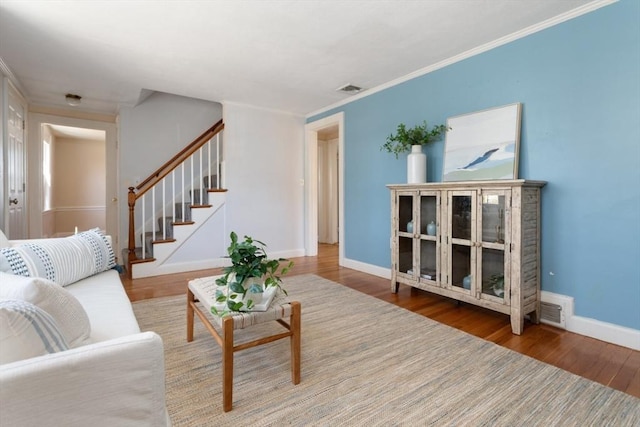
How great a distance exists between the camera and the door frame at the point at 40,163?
4535 mm

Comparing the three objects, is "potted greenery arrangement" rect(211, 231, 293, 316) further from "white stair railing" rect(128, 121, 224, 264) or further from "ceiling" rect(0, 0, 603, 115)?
"white stair railing" rect(128, 121, 224, 264)

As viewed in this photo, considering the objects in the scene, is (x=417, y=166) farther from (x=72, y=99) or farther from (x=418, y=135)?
(x=72, y=99)

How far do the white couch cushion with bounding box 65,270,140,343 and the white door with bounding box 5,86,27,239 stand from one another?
218 centimetres

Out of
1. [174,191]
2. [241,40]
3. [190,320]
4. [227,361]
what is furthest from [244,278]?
[174,191]

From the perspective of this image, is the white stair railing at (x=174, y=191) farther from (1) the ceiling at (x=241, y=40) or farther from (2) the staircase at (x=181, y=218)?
(1) the ceiling at (x=241, y=40)

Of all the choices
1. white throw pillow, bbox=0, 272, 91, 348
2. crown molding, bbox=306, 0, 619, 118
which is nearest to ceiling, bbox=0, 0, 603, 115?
crown molding, bbox=306, 0, 619, 118

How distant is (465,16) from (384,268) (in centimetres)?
263

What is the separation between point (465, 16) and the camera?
2287 mm

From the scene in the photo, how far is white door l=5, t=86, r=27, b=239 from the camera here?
11.0 ft

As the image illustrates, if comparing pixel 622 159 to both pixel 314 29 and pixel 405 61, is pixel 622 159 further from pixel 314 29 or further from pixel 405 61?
pixel 314 29

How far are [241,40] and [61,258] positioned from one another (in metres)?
2.12

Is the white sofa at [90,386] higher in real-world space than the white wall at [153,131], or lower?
lower

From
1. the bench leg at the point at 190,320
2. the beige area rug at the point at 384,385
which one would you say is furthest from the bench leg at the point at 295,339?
the bench leg at the point at 190,320

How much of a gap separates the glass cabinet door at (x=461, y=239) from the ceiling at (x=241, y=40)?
136cm
